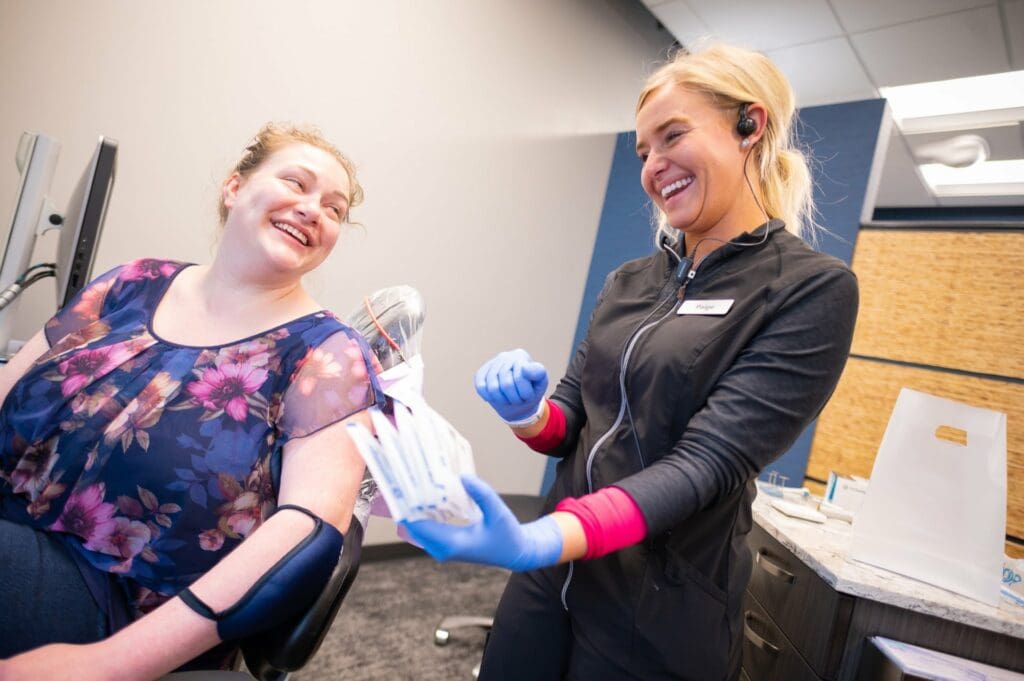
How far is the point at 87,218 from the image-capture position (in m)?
1.29

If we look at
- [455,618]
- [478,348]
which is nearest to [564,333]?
[478,348]

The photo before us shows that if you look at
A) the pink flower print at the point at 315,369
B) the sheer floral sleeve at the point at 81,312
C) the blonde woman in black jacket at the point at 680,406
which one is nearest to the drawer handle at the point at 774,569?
the blonde woman in black jacket at the point at 680,406

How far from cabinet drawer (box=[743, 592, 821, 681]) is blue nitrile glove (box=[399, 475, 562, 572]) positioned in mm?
699

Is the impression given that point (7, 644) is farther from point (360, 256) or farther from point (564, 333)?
point (564, 333)

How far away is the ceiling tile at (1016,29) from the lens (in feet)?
9.01

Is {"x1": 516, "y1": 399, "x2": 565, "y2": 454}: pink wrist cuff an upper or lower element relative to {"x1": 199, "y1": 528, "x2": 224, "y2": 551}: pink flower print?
upper

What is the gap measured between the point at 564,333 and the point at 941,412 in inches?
95.7

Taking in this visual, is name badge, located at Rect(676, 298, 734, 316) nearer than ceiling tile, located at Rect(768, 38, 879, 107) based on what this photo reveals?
Yes

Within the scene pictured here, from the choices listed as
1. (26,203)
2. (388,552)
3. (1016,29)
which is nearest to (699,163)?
(26,203)

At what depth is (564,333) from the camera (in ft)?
11.5

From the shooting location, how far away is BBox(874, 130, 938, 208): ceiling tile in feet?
14.9

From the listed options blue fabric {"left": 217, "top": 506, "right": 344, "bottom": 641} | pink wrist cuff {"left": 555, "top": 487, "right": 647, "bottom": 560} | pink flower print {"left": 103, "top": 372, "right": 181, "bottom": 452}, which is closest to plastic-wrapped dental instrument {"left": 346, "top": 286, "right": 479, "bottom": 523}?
pink wrist cuff {"left": 555, "top": 487, "right": 647, "bottom": 560}

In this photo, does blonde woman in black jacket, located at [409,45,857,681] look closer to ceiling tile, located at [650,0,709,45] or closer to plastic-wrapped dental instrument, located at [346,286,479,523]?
plastic-wrapped dental instrument, located at [346,286,479,523]

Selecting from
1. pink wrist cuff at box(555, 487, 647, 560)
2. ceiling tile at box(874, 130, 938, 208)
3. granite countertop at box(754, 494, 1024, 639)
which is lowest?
granite countertop at box(754, 494, 1024, 639)
